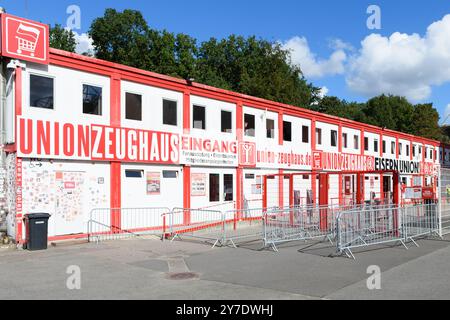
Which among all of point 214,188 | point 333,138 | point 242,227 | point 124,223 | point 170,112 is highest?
point 170,112

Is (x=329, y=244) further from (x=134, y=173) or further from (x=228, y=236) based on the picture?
(x=134, y=173)

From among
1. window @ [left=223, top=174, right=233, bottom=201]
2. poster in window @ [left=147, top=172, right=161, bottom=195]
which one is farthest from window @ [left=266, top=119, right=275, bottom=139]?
poster in window @ [left=147, top=172, right=161, bottom=195]

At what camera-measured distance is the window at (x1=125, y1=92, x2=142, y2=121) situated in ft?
55.0

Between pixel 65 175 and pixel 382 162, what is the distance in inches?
1072

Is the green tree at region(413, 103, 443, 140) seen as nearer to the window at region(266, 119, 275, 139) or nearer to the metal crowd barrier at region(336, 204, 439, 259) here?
the window at region(266, 119, 275, 139)

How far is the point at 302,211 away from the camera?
48.0ft

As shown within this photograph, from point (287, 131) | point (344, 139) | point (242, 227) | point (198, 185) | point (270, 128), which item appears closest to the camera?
point (242, 227)

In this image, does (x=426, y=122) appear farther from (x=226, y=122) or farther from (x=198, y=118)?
(x=198, y=118)

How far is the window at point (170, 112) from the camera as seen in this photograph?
18250 millimetres

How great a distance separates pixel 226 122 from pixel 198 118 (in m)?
1.97

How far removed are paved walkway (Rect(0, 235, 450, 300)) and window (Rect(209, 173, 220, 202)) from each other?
6434mm

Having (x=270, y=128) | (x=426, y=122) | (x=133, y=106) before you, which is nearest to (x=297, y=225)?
(x=133, y=106)

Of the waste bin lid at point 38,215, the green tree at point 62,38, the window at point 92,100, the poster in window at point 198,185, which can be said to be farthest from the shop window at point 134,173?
the green tree at point 62,38

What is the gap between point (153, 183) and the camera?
17.4 metres
